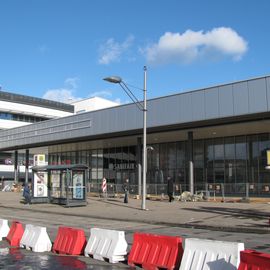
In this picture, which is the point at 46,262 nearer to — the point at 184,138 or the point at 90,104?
the point at 184,138

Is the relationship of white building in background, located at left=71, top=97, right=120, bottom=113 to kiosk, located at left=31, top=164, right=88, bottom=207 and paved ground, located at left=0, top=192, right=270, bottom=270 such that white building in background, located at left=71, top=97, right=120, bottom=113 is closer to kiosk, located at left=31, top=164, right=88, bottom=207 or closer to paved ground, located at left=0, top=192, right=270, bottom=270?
kiosk, located at left=31, top=164, right=88, bottom=207

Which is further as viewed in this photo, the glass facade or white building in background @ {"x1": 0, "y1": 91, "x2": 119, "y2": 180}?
white building in background @ {"x1": 0, "y1": 91, "x2": 119, "y2": 180}

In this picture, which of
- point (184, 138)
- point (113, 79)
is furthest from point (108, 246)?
point (184, 138)

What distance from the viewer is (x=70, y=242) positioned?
1180 centimetres

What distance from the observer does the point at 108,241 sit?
428 inches

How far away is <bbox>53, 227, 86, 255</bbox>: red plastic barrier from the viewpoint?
11.6 m

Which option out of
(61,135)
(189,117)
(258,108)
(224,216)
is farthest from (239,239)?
(61,135)

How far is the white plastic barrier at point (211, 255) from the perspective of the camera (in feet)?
26.2

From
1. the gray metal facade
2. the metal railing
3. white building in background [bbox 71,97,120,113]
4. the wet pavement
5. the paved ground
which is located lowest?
the wet pavement

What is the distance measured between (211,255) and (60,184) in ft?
77.2

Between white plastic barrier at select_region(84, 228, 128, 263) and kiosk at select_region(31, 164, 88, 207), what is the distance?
707 inches

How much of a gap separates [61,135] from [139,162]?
9.44 meters

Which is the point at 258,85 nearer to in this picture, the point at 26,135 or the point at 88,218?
the point at 88,218

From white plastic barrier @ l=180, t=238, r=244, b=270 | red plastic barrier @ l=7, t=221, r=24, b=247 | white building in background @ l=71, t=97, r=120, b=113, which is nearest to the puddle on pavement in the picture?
red plastic barrier @ l=7, t=221, r=24, b=247
